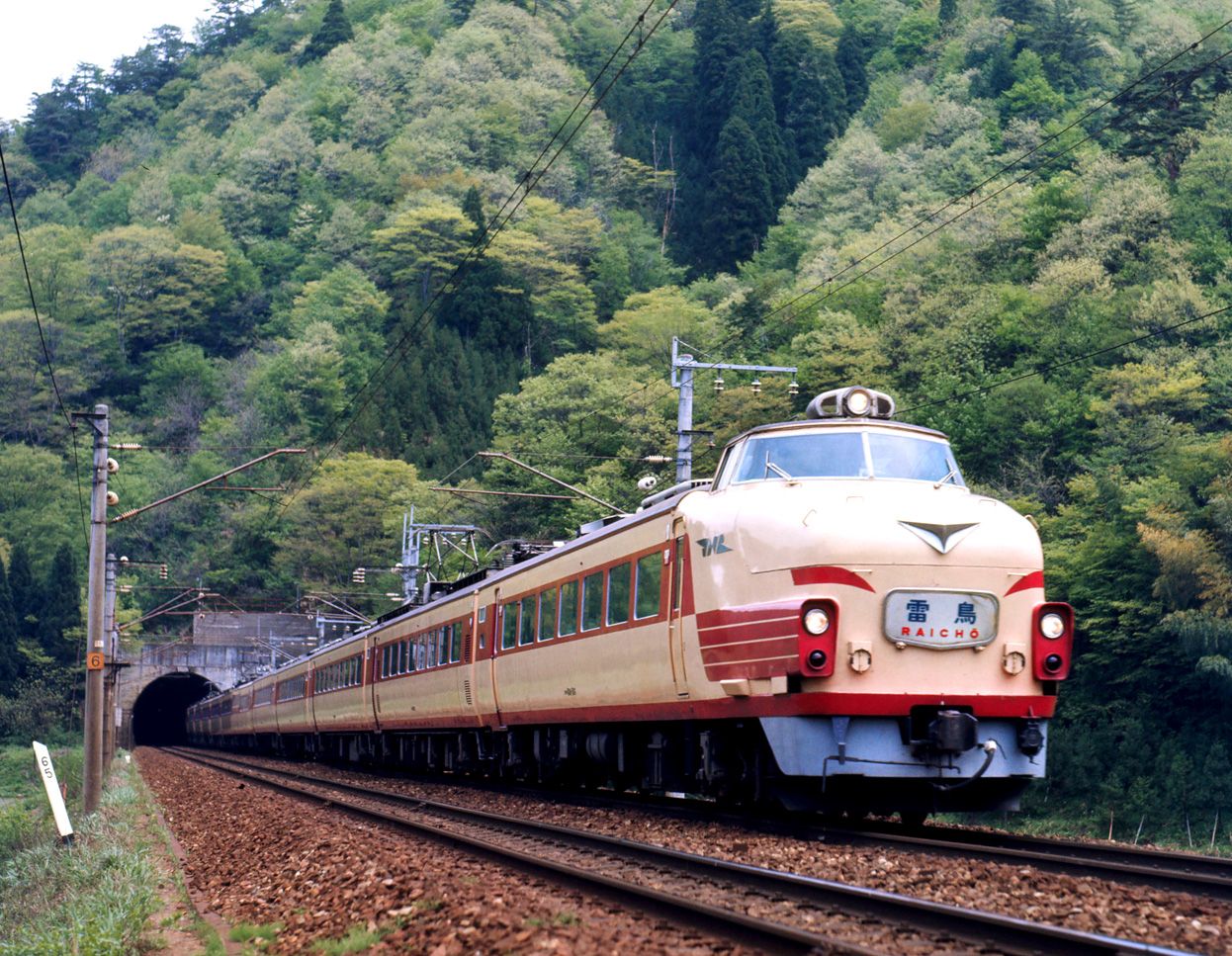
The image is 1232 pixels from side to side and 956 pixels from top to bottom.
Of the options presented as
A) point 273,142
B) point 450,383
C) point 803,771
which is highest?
point 273,142

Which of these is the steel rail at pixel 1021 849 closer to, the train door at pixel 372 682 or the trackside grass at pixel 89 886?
the trackside grass at pixel 89 886

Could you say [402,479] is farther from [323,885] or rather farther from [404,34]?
[404,34]

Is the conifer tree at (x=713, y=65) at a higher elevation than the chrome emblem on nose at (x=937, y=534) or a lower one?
higher

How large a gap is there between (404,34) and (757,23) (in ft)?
140

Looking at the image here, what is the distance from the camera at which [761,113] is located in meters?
109

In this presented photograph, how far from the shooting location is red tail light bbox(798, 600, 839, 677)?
39.8ft

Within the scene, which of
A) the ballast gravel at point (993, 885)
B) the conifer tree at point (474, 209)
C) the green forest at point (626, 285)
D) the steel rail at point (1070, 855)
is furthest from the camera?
the conifer tree at point (474, 209)

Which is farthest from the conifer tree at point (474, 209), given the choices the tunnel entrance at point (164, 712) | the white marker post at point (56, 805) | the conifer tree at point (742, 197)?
the white marker post at point (56, 805)

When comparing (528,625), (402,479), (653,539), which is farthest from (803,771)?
(402,479)

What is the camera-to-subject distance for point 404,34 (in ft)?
486

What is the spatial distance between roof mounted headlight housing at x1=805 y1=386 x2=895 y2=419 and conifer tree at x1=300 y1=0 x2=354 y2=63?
506 feet

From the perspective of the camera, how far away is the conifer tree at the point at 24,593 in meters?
88.9

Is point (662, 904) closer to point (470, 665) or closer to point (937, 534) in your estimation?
point (937, 534)

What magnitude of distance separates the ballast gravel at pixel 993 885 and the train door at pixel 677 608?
51.9 inches
